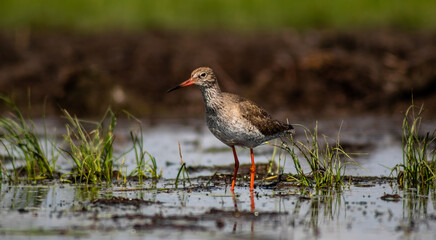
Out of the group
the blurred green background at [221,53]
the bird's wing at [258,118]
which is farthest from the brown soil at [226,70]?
the bird's wing at [258,118]

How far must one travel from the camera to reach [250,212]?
23.9 ft

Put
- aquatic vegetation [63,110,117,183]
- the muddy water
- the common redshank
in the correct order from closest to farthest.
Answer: the muddy water
the common redshank
aquatic vegetation [63,110,117,183]

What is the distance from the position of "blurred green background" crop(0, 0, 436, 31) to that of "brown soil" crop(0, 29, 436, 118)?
892 millimetres

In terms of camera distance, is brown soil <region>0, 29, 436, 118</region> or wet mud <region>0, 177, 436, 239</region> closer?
wet mud <region>0, 177, 436, 239</region>

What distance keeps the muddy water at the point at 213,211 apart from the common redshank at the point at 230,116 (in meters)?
0.66

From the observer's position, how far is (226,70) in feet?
61.2

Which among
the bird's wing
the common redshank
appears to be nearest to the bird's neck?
the common redshank

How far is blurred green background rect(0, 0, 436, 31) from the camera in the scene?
21.5m

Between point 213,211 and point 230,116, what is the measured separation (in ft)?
6.24

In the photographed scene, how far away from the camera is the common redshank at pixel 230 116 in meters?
8.89

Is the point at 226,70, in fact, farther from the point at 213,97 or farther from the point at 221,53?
the point at 213,97

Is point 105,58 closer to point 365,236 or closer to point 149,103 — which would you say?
point 149,103

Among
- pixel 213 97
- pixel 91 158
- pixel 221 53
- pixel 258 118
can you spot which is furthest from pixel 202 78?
pixel 221 53

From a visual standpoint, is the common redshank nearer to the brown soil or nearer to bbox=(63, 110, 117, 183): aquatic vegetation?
bbox=(63, 110, 117, 183): aquatic vegetation
